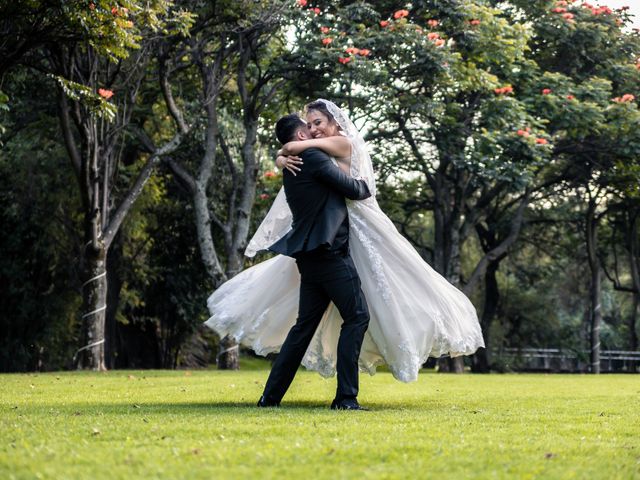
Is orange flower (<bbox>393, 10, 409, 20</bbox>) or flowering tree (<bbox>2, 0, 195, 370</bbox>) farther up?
orange flower (<bbox>393, 10, 409, 20</bbox>)

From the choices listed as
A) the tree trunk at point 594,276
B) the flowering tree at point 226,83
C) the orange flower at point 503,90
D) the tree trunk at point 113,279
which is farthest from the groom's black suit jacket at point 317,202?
the tree trunk at point 594,276

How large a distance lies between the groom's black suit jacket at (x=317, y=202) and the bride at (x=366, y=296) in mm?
139

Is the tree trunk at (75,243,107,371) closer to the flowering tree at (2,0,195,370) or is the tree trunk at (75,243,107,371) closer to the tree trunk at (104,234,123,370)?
the flowering tree at (2,0,195,370)

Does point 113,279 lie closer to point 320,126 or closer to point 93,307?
point 93,307

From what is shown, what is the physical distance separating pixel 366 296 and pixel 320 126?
63.4 inches

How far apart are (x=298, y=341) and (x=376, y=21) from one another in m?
14.8

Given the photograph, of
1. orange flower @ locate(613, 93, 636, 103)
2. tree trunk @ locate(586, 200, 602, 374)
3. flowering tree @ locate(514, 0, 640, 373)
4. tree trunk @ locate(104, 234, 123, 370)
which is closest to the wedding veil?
flowering tree @ locate(514, 0, 640, 373)

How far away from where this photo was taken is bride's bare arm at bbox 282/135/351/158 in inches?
333

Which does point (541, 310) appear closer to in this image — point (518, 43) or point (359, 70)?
point (518, 43)

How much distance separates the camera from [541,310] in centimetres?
3938

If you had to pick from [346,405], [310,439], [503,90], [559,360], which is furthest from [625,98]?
[310,439]

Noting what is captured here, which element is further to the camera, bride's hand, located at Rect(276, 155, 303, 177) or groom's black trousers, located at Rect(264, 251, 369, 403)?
bride's hand, located at Rect(276, 155, 303, 177)

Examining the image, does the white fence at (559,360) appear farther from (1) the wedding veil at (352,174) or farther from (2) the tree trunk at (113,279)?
(1) the wedding veil at (352,174)

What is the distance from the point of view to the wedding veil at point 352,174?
8.77 meters
